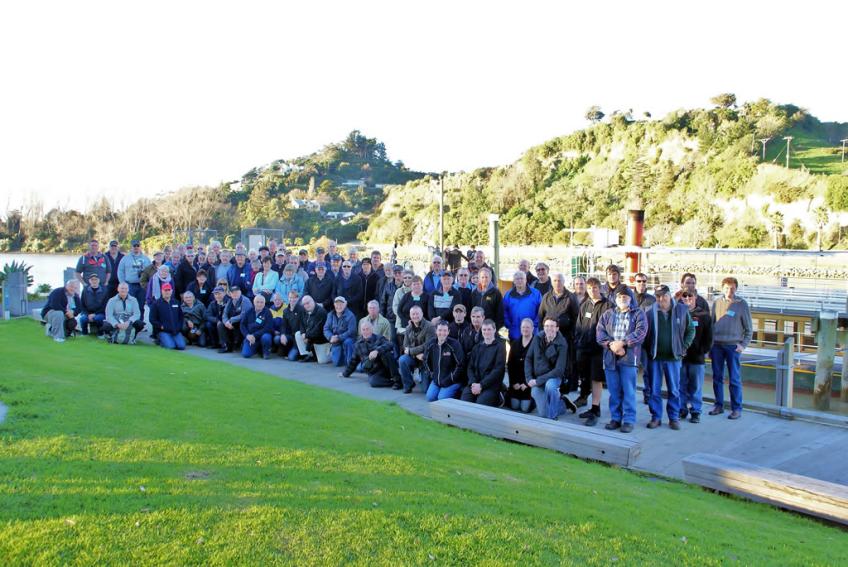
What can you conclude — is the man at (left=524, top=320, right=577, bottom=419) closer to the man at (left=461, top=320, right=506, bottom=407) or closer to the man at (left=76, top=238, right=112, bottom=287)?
the man at (left=461, top=320, right=506, bottom=407)

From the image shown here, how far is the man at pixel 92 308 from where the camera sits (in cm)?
1349

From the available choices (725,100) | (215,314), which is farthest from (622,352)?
(725,100)

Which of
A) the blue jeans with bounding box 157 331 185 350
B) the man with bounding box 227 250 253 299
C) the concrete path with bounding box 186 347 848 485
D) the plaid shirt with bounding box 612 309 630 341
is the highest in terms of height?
the man with bounding box 227 250 253 299

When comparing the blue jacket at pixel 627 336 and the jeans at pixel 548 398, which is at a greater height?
the blue jacket at pixel 627 336

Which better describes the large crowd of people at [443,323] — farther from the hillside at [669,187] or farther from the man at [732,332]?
the hillside at [669,187]

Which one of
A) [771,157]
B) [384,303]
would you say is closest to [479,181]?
[771,157]

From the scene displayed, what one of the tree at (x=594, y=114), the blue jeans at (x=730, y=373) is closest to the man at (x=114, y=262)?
the blue jeans at (x=730, y=373)

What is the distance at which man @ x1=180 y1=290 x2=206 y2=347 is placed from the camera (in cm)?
1354

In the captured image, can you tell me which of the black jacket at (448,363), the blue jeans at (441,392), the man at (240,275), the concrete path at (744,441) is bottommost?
the concrete path at (744,441)

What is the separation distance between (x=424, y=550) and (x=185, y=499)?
5.13 feet

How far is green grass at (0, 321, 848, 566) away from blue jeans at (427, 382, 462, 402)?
2.27 metres

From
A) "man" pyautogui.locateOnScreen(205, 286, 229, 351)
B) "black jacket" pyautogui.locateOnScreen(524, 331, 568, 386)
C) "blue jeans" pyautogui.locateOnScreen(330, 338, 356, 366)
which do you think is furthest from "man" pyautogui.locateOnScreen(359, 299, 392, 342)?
"man" pyautogui.locateOnScreen(205, 286, 229, 351)

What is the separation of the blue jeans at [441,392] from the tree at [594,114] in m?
84.7

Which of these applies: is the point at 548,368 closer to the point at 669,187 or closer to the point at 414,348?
the point at 414,348
